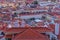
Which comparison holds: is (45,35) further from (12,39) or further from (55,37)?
(12,39)

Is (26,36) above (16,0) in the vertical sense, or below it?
above

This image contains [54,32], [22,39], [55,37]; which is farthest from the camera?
[54,32]

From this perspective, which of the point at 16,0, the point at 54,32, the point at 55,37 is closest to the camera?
the point at 55,37

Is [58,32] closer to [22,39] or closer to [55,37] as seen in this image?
[55,37]

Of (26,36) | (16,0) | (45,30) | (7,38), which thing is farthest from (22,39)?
(16,0)

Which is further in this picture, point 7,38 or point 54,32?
point 54,32

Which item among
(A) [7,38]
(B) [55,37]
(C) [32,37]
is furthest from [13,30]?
(B) [55,37]

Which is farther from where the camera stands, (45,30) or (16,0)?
(16,0)

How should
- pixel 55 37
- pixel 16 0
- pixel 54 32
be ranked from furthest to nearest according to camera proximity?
pixel 16 0 → pixel 54 32 → pixel 55 37

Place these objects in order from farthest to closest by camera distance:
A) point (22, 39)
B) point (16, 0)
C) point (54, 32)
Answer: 1. point (16, 0)
2. point (54, 32)
3. point (22, 39)
